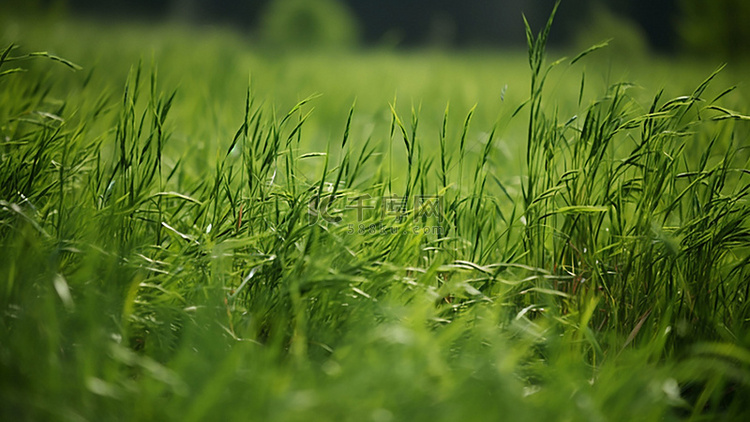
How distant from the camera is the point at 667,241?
85 centimetres

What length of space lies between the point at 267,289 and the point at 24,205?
50 cm

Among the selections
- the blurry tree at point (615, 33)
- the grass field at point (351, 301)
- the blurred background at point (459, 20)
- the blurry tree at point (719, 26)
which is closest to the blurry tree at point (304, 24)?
the blurred background at point (459, 20)

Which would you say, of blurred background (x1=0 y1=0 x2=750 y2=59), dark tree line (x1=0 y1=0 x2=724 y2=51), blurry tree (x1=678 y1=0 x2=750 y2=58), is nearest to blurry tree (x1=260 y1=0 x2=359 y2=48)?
blurred background (x1=0 y1=0 x2=750 y2=59)

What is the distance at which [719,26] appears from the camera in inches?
277

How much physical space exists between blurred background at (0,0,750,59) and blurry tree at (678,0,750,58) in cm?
1

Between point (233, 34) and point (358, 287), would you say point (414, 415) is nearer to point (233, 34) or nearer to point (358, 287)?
point (358, 287)

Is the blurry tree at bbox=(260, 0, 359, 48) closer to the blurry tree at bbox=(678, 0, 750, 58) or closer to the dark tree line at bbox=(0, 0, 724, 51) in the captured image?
the dark tree line at bbox=(0, 0, 724, 51)

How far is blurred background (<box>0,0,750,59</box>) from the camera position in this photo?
4.57m

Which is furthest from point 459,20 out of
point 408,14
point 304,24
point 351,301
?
point 351,301

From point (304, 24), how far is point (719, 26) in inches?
252

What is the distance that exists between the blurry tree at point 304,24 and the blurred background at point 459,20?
18 millimetres

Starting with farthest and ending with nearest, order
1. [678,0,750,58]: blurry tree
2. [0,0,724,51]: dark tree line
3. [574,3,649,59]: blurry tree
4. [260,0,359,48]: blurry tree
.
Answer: [0,0,724,51]: dark tree line
[260,0,359,48]: blurry tree
[678,0,750,58]: blurry tree
[574,3,649,59]: blurry tree

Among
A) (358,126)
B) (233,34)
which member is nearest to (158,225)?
(358,126)

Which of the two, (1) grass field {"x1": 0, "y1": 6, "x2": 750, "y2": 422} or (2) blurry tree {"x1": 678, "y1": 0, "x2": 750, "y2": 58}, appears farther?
(2) blurry tree {"x1": 678, "y1": 0, "x2": 750, "y2": 58}
